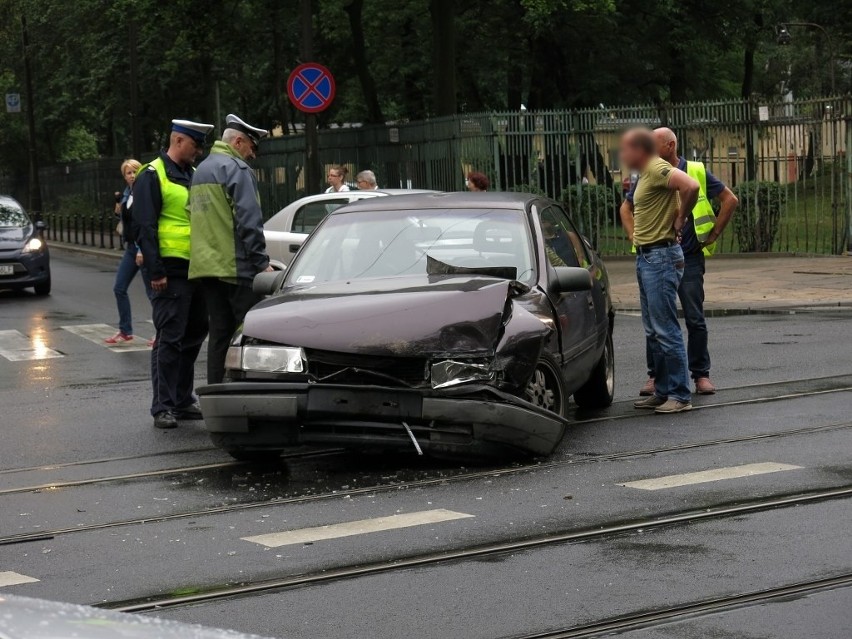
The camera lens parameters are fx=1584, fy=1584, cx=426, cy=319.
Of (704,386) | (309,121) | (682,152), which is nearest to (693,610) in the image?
(704,386)

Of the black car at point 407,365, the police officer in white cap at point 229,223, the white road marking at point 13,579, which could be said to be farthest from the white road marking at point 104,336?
the white road marking at point 13,579

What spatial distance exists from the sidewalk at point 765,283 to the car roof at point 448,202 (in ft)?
27.3

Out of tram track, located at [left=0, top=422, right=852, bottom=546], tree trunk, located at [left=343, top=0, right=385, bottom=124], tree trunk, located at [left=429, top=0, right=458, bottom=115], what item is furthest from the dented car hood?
tree trunk, located at [left=343, top=0, right=385, bottom=124]

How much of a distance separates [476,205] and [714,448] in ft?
6.88

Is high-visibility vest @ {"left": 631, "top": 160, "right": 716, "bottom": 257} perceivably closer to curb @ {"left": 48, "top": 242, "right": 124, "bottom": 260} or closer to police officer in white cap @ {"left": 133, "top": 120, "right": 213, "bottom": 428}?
police officer in white cap @ {"left": 133, "top": 120, "right": 213, "bottom": 428}

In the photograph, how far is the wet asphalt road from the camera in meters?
5.28

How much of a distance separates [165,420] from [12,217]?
15893 millimetres

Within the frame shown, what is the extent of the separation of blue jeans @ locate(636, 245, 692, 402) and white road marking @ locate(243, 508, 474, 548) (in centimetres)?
327

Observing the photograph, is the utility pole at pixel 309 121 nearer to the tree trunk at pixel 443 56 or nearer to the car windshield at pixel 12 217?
the car windshield at pixel 12 217

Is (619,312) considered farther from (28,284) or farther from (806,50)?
(806,50)

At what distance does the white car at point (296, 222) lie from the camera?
17.0 m

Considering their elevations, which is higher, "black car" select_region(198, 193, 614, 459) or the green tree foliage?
the green tree foliage

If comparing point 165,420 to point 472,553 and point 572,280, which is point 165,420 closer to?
point 572,280

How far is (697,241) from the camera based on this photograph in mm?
10422
